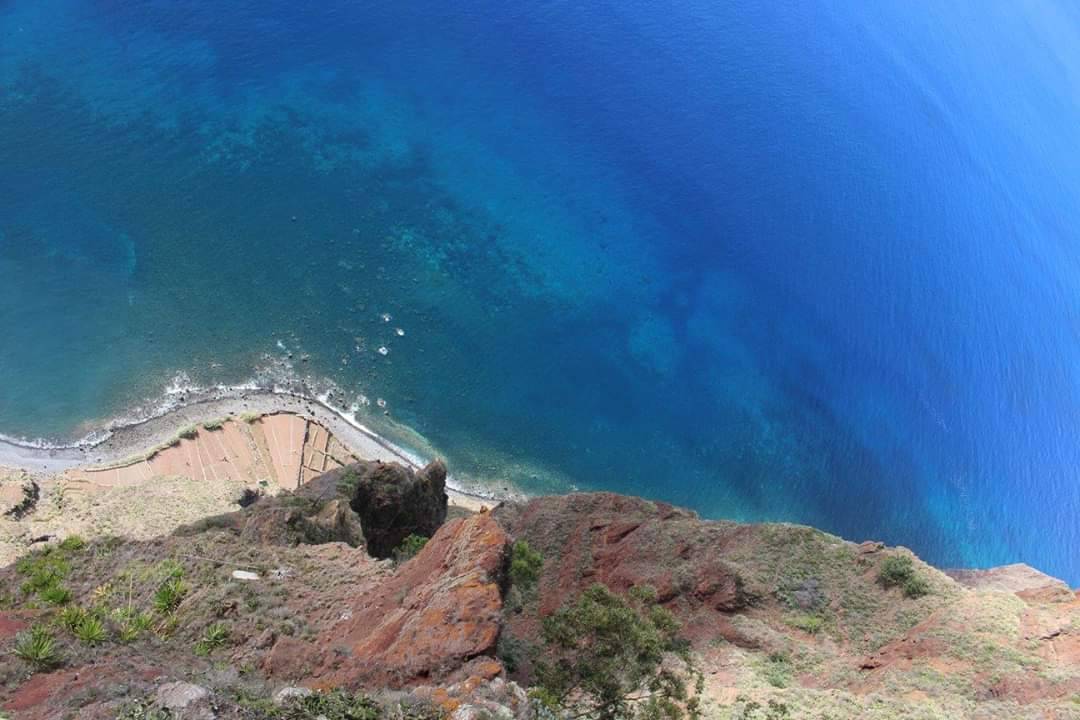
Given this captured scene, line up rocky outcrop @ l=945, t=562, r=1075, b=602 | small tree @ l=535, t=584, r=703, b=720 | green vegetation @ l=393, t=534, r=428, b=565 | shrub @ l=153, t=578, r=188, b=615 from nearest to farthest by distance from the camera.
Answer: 1. shrub @ l=153, t=578, r=188, b=615
2. small tree @ l=535, t=584, r=703, b=720
3. rocky outcrop @ l=945, t=562, r=1075, b=602
4. green vegetation @ l=393, t=534, r=428, b=565

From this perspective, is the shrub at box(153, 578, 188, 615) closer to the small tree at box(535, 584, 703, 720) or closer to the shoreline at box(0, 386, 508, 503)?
the small tree at box(535, 584, 703, 720)

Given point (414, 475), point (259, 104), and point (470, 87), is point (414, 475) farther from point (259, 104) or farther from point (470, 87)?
point (470, 87)

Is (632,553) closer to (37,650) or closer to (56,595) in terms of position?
(56,595)

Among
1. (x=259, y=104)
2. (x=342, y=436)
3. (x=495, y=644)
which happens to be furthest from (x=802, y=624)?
(x=259, y=104)

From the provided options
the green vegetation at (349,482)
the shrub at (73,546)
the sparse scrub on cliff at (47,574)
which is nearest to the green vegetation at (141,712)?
the sparse scrub on cliff at (47,574)

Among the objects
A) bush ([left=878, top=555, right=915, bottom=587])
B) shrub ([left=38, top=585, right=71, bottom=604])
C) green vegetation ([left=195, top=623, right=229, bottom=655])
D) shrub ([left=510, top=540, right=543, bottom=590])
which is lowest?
green vegetation ([left=195, top=623, right=229, bottom=655])

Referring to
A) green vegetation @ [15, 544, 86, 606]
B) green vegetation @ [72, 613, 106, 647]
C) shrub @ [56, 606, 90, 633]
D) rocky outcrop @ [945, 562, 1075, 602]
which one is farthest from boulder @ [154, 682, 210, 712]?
rocky outcrop @ [945, 562, 1075, 602]

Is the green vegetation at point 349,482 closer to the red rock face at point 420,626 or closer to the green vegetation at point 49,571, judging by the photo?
the green vegetation at point 49,571
